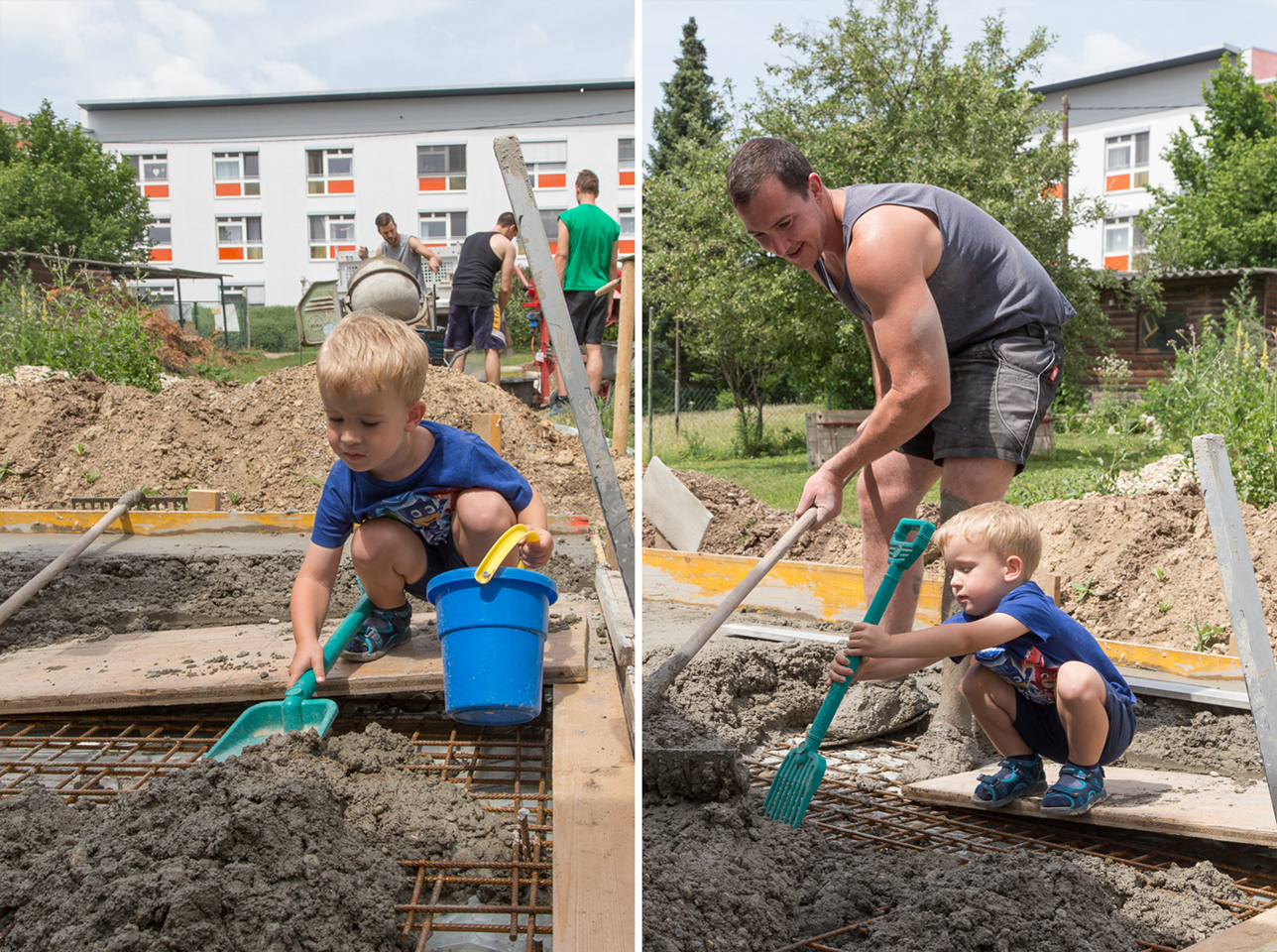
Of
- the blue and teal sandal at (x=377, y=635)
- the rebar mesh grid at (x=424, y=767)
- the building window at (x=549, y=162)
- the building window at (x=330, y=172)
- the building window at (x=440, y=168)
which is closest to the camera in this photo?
the rebar mesh grid at (x=424, y=767)

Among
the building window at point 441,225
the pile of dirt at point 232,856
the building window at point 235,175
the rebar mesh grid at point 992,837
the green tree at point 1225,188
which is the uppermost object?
the building window at point 235,175

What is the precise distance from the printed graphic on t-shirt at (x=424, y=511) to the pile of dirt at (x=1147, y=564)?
2.43 metres

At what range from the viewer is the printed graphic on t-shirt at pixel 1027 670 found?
2113 mm

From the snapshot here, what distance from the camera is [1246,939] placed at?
142 cm

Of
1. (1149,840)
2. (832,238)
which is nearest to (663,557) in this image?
(832,238)

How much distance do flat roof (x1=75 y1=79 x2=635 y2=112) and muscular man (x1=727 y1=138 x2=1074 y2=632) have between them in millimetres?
39569

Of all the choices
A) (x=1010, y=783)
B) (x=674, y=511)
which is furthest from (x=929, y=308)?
(x=674, y=511)

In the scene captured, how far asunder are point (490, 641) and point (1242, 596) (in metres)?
1.54

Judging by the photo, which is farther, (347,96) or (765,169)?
(347,96)

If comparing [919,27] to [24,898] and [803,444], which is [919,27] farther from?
[24,898]

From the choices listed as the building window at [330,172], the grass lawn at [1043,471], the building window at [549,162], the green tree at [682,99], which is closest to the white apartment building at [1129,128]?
the green tree at [682,99]

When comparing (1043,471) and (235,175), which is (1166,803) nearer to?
(1043,471)

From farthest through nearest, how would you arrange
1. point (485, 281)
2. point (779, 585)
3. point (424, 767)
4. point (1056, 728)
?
point (485, 281), point (779, 585), point (1056, 728), point (424, 767)

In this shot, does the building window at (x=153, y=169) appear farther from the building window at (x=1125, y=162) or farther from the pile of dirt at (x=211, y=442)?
the pile of dirt at (x=211, y=442)
